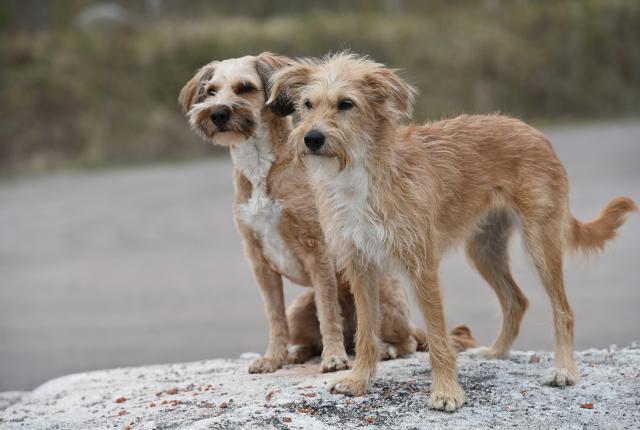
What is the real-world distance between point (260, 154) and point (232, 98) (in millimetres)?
533

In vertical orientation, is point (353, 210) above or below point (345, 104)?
below

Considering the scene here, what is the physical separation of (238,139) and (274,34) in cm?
2574

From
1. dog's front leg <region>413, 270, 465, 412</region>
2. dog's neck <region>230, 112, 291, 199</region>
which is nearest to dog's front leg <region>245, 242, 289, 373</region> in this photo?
dog's neck <region>230, 112, 291, 199</region>

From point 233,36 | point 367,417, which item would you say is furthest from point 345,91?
point 233,36

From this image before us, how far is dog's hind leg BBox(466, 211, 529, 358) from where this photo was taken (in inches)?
302

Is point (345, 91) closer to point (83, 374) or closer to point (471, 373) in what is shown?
point (471, 373)

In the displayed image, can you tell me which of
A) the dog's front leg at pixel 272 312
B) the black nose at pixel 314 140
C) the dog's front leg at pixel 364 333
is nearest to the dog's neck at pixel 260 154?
the dog's front leg at pixel 272 312

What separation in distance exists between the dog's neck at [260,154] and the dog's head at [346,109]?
862 millimetres

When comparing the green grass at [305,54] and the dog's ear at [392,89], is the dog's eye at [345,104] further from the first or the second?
the green grass at [305,54]

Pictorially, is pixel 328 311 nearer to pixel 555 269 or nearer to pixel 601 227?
pixel 555 269

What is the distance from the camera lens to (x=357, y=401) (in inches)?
248

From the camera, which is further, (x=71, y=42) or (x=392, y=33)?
(x=392, y=33)

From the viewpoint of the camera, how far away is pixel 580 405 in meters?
6.29

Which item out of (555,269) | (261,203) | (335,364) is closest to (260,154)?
(261,203)
